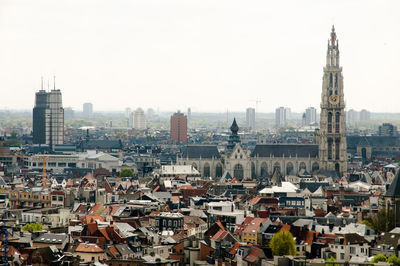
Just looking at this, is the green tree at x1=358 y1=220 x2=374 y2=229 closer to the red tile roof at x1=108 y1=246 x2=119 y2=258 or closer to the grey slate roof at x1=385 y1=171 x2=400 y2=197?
the grey slate roof at x1=385 y1=171 x2=400 y2=197

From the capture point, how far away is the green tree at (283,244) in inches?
3322

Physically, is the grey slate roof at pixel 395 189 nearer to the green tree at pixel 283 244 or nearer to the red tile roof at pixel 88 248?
the green tree at pixel 283 244

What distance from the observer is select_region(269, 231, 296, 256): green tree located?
84375mm

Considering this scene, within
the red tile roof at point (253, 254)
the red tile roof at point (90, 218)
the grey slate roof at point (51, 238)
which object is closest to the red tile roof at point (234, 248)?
the red tile roof at point (253, 254)

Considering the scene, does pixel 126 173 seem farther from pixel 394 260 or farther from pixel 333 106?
pixel 394 260

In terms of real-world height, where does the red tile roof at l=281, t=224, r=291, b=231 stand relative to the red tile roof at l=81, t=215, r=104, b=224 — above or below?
above

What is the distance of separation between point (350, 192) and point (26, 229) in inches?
2167

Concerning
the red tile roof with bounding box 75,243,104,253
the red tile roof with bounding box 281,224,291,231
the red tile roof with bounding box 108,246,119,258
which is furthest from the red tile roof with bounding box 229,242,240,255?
the red tile roof with bounding box 75,243,104,253

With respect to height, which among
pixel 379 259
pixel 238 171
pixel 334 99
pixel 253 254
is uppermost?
pixel 334 99

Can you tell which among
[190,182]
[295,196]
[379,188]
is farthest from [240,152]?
[295,196]

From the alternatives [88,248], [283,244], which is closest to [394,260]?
[283,244]

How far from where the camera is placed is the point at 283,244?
85062 mm

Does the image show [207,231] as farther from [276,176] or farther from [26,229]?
[276,176]

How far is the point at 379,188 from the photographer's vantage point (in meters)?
148
